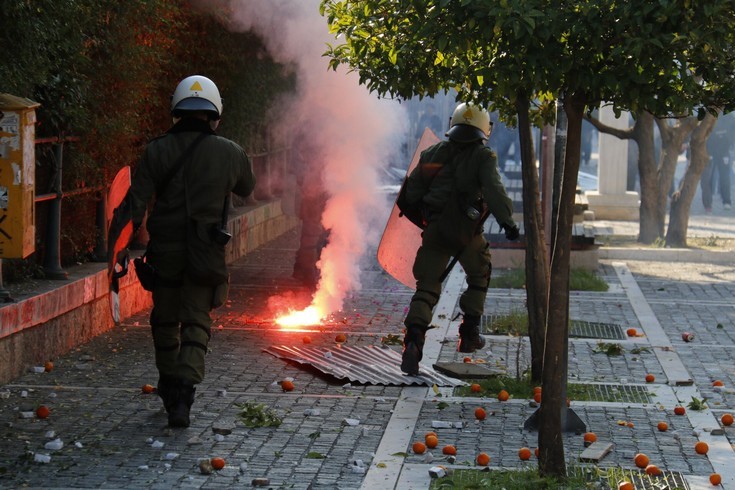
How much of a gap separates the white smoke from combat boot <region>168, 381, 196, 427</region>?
576cm

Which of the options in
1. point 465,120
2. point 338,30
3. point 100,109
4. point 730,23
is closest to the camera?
point 730,23

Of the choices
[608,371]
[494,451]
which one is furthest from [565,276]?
[608,371]

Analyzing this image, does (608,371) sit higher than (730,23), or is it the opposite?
(730,23)

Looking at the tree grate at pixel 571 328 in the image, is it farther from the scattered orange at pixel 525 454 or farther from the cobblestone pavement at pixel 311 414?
the scattered orange at pixel 525 454

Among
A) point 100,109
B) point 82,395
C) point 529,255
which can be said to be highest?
point 100,109

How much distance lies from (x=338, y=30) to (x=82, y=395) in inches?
103

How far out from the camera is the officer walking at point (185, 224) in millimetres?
6883

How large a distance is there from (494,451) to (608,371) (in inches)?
98.1

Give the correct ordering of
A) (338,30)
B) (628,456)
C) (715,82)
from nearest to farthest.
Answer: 1. (715,82)
2. (628,456)
3. (338,30)

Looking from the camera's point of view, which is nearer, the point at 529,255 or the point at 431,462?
the point at 431,462

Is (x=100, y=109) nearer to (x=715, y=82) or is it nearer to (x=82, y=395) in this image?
(x=82, y=395)

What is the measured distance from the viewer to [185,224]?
692 centimetres

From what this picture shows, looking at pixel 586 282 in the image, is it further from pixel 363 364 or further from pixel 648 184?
pixel 363 364

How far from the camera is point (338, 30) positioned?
24.2 ft
